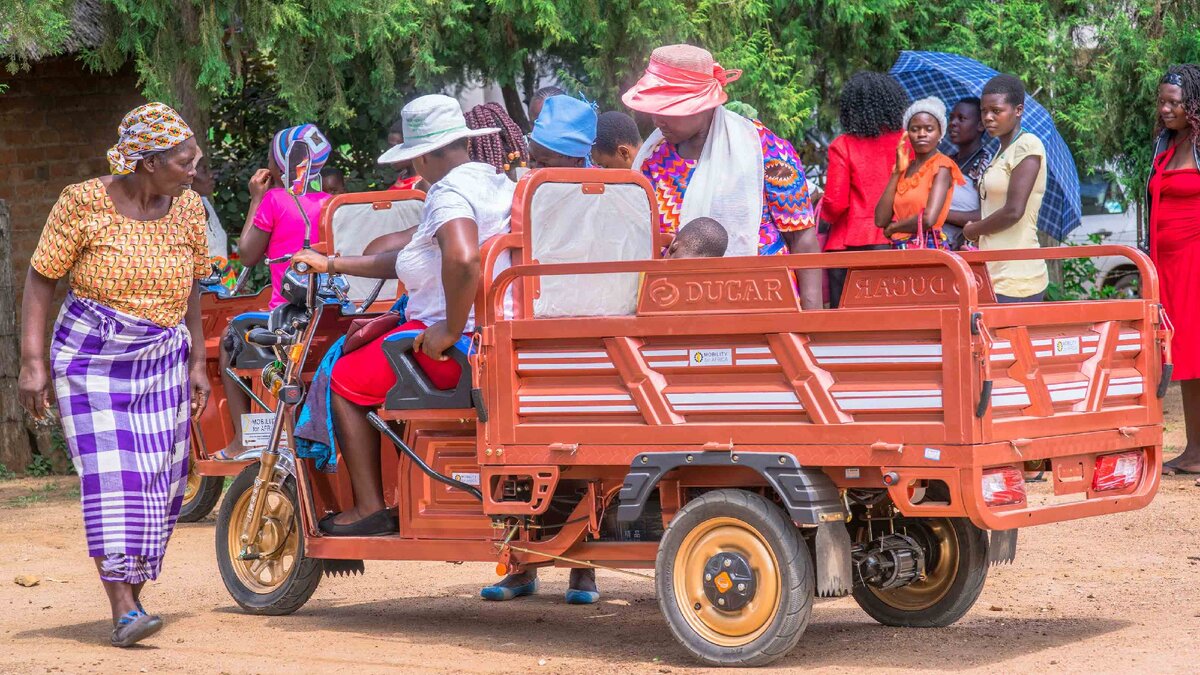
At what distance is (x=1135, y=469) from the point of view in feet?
18.5

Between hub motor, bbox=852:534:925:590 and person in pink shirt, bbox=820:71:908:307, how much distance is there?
2.96 meters

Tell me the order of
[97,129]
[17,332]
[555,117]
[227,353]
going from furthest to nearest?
[97,129] → [17,332] → [227,353] → [555,117]

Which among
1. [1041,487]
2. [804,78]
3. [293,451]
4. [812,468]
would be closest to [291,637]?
[293,451]

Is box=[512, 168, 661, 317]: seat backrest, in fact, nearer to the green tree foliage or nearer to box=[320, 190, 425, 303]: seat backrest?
box=[320, 190, 425, 303]: seat backrest

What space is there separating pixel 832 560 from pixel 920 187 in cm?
344

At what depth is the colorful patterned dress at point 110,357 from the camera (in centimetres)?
616

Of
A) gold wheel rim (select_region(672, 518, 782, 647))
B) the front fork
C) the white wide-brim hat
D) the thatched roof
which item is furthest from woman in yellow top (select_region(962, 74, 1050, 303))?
the thatched roof

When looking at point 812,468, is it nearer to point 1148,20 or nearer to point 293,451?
point 293,451

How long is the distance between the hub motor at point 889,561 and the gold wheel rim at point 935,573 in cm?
19

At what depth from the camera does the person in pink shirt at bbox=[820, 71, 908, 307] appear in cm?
843

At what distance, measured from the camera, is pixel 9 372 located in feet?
37.7

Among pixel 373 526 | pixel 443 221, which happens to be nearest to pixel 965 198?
pixel 443 221

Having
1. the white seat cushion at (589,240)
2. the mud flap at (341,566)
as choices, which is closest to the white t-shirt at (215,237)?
the mud flap at (341,566)

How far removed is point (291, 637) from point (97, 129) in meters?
7.46
